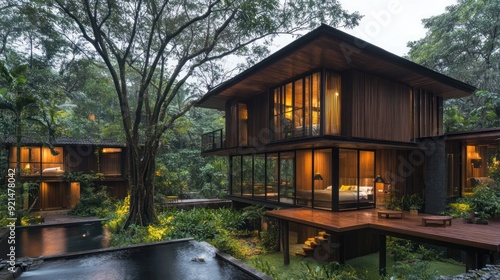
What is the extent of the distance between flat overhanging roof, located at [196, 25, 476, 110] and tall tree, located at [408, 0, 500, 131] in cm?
406

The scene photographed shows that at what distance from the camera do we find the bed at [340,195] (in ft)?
33.4

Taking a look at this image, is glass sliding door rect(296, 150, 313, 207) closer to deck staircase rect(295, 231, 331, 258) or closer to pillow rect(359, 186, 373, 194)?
deck staircase rect(295, 231, 331, 258)

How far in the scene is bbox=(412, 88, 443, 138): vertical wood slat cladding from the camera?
11953 millimetres

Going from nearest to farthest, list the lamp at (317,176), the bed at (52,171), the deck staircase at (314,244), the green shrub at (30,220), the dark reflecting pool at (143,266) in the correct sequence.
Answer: the dark reflecting pool at (143,266)
the deck staircase at (314,244)
the lamp at (317,176)
the green shrub at (30,220)
the bed at (52,171)

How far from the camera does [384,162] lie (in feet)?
38.8

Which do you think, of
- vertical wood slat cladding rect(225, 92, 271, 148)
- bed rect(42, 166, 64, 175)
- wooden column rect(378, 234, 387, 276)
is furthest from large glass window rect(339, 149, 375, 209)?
bed rect(42, 166, 64, 175)

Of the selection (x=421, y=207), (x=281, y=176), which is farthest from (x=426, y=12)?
(x=281, y=176)

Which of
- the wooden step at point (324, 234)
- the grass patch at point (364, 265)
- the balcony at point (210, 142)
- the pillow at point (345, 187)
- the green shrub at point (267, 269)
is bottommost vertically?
the grass patch at point (364, 265)

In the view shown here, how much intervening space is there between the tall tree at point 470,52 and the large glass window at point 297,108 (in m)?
9.40

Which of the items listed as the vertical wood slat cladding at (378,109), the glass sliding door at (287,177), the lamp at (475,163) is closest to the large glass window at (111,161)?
the glass sliding door at (287,177)

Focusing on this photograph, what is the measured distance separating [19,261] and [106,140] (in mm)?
15054

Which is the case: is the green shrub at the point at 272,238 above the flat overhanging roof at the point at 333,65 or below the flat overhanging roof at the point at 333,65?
below

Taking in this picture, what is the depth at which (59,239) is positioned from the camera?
1019cm

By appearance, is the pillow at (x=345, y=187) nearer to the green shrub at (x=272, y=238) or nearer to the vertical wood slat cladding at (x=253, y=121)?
the green shrub at (x=272, y=238)
